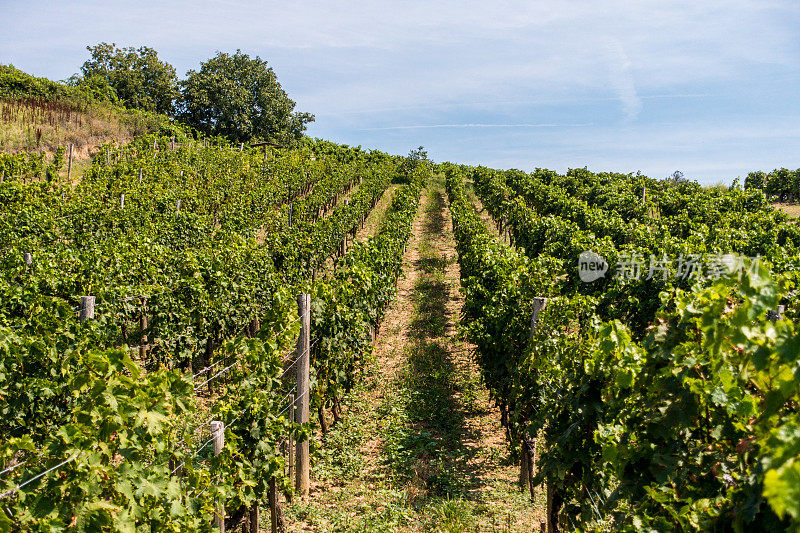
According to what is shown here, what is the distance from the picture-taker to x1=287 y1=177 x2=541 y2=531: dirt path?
5.26 meters

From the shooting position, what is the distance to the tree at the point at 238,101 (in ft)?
145

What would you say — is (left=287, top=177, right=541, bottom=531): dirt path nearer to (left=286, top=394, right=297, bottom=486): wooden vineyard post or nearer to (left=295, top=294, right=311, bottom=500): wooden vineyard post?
(left=286, top=394, right=297, bottom=486): wooden vineyard post

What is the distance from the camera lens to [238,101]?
44.0 metres

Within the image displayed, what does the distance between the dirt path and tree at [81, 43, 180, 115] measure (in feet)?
142

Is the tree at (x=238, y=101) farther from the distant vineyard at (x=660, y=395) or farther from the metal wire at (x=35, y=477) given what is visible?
the metal wire at (x=35, y=477)

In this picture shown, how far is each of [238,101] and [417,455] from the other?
43.4m

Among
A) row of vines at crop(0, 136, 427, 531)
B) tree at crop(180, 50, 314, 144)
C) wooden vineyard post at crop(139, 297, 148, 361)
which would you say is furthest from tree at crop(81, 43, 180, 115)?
wooden vineyard post at crop(139, 297, 148, 361)

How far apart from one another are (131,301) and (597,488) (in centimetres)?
706

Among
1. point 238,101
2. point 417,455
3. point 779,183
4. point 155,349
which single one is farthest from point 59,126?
point 779,183

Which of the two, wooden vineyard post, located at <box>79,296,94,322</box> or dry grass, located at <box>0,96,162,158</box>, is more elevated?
dry grass, located at <box>0,96,162,158</box>

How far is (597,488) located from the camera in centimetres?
402

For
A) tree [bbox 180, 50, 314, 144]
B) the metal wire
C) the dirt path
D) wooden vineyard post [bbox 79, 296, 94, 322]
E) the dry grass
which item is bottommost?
the dirt path

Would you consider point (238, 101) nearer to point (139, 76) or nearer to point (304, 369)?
point (139, 76)

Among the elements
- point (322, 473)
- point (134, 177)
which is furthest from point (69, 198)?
point (322, 473)
